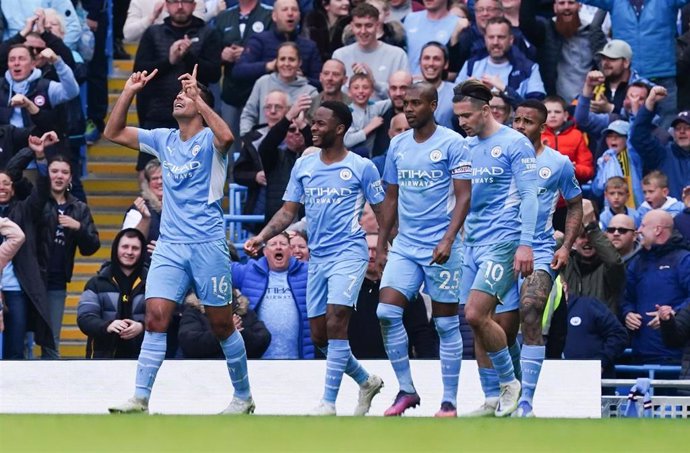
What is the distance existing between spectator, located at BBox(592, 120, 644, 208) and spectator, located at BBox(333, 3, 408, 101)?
2437 millimetres

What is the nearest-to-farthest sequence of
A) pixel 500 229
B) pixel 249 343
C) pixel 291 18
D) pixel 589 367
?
pixel 500 229 → pixel 589 367 → pixel 249 343 → pixel 291 18

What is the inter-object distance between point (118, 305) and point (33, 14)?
562cm

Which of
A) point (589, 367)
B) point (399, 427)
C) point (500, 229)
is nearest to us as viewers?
point (399, 427)

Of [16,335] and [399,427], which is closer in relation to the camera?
[399,427]

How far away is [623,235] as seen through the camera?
18.0 meters

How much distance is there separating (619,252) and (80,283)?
6.29 meters

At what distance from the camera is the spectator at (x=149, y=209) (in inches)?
730

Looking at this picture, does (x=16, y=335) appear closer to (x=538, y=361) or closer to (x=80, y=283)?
(x=80, y=283)

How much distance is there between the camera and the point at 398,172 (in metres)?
14.6

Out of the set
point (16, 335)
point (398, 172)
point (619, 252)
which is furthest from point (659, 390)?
point (16, 335)

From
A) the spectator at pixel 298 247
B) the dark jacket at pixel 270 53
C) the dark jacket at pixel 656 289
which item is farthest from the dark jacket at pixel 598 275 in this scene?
the dark jacket at pixel 270 53

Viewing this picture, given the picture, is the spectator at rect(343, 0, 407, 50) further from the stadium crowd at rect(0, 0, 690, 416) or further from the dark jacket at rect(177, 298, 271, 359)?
the dark jacket at rect(177, 298, 271, 359)

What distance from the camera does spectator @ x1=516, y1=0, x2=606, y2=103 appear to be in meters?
21.0

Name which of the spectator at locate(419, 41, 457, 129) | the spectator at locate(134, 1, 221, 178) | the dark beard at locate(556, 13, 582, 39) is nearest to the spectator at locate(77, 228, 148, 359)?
the spectator at locate(134, 1, 221, 178)
